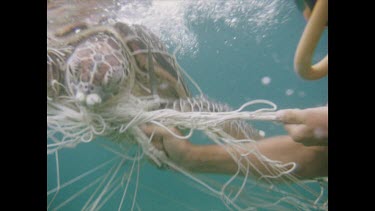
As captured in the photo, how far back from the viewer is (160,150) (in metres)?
2.70

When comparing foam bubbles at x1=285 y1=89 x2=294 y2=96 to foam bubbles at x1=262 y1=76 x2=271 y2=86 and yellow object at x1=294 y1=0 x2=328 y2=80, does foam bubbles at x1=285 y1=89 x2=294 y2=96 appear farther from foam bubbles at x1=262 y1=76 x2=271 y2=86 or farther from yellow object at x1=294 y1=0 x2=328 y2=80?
yellow object at x1=294 y1=0 x2=328 y2=80

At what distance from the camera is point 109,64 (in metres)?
2.30

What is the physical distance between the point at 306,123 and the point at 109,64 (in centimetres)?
154

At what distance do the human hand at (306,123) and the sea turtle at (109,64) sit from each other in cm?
101

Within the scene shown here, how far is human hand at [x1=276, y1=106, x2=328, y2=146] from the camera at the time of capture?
2307 mm

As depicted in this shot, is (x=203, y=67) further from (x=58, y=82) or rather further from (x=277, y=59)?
(x=58, y=82)

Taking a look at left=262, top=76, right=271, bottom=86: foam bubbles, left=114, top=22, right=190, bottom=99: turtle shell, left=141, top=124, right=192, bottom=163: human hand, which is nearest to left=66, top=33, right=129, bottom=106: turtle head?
left=114, top=22, right=190, bottom=99: turtle shell

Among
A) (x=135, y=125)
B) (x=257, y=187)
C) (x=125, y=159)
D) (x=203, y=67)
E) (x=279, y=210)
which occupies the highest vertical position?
(x=203, y=67)

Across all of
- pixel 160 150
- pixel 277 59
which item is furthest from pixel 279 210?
pixel 277 59

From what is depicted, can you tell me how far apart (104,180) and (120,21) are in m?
1.46

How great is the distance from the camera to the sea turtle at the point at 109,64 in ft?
7.34

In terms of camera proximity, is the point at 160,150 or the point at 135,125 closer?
the point at 135,125

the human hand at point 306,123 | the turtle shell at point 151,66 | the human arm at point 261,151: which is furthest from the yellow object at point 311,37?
the turtle shell at point 151,66

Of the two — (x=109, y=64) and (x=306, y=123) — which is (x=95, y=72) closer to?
(x=109, y=64)
